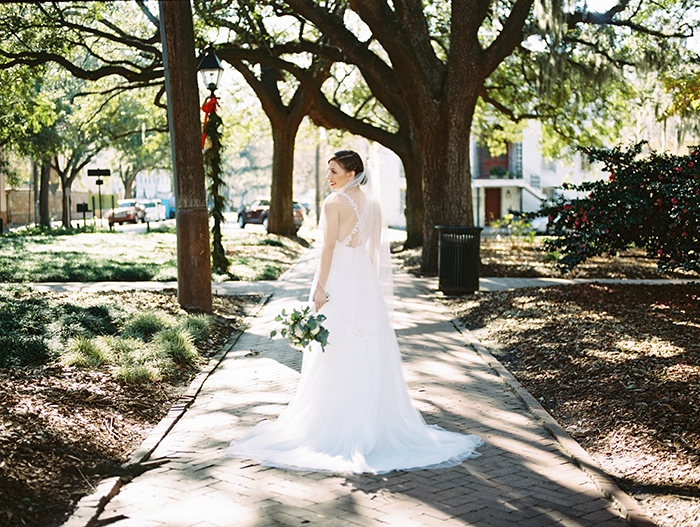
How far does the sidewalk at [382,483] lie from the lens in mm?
3850

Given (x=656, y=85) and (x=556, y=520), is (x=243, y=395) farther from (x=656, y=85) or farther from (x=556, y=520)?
(x=656, y=85)

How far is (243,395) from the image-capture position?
6.51 metres

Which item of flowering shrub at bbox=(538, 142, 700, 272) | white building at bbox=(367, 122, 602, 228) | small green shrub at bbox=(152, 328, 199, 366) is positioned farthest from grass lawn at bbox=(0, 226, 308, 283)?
white building at bbox=(367, 122, 602, 228)

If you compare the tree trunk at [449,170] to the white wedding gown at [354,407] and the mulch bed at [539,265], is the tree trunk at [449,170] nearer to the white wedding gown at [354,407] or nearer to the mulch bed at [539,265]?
the mulch bed at [539,265]

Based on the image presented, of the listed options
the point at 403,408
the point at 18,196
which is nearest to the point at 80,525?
the point at 403,408

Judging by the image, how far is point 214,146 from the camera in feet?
48.6

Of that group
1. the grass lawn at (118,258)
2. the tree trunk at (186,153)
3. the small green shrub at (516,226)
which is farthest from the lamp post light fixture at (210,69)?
the small green shrub at (516,226)

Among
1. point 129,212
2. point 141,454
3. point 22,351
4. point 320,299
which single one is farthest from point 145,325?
point 129,212

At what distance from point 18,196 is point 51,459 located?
159 feet

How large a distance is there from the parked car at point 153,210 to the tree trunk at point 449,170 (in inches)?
1693

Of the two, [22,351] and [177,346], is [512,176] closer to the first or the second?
[177,346]

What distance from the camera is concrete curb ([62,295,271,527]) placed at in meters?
3.85

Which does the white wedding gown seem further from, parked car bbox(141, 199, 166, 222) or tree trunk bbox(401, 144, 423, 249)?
parked car bbox(141, 199, 166, 222)

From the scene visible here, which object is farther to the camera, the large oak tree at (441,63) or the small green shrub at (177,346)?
the large oak tree at (441,63)
